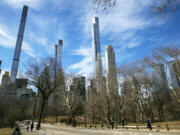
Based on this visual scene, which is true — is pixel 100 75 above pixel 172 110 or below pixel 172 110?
above

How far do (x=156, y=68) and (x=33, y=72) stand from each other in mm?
23778

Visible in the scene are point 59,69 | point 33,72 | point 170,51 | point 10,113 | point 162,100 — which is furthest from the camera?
point 162,100

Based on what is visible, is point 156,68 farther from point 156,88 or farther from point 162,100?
point 162,100

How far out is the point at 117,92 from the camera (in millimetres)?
33500

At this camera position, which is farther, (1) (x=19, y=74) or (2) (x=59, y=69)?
(2) (x=59, y=69)

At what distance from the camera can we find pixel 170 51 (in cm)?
2167

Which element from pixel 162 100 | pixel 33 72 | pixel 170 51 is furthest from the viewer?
pixel 162 100

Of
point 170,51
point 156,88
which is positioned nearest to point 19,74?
point 170,51

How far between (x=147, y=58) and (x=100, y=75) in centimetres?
1223

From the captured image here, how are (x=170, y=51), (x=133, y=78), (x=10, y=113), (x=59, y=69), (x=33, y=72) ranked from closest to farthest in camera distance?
(x=170, y=51), (x=33, y=72), (x=59, y=69), (x=133, y=78), (x=10, y=113)

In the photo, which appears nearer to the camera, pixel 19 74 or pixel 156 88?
pixel 19 74

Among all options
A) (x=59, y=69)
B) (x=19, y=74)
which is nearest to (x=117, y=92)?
(x=59, y=69)

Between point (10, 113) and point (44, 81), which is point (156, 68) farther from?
point (10, 113)

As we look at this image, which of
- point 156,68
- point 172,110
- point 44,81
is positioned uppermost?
point 156,68
